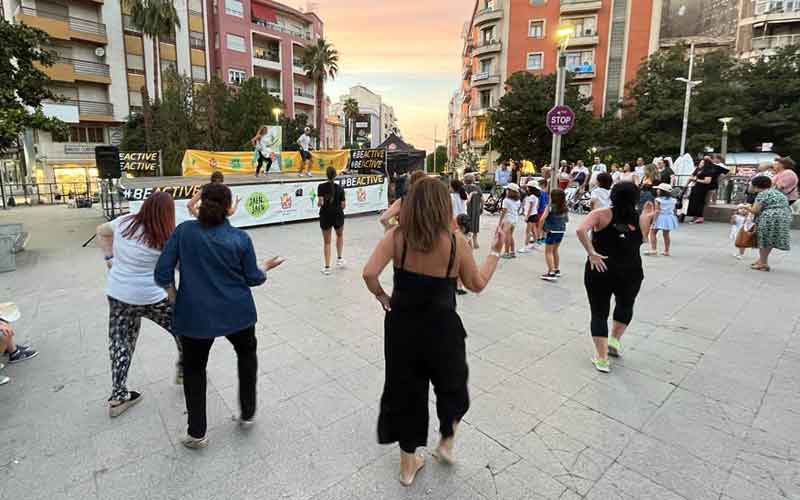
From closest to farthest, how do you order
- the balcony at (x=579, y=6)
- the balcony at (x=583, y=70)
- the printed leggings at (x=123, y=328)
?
1. the printed leggings at (x=123, y=328)
2. the balcony at (x=579, y=6)
3. the balcony at (x=583, y=70)

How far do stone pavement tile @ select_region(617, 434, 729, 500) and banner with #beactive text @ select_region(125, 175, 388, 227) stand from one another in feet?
33.5

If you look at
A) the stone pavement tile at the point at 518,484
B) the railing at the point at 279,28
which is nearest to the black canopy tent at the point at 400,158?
the stone pavement tile at the point at 518,484

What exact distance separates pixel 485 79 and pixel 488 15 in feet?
20.7

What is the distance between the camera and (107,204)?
44.4ft

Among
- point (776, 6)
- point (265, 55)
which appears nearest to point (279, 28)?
point (265, 55)

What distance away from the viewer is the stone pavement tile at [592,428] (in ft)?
9.11

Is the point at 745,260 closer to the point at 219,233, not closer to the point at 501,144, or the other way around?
the point at 219,233

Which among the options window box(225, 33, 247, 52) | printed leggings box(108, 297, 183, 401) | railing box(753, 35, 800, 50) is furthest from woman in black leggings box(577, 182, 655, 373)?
railing box(753, 35, 800, 50)

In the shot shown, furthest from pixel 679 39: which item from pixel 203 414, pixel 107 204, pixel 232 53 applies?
pixel 203 414

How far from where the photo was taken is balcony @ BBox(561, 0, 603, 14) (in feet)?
130

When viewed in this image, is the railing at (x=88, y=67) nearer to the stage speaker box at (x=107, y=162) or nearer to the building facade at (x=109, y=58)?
the building facade at (x=109, y=58)

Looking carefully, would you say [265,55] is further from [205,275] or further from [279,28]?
[205,275]

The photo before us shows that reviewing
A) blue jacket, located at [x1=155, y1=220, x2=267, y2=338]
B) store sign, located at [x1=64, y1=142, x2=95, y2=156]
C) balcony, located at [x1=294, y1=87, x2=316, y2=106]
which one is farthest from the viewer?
balcony, located at [x1=294, y1=87, x2=316, y2=106]

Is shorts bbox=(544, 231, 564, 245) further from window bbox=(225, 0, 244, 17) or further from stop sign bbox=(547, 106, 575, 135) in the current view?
window bbox=(225, 0, 244, 17)
